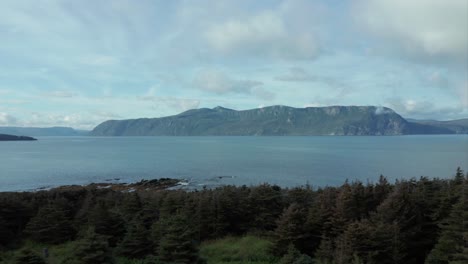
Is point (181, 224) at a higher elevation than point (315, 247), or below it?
higher

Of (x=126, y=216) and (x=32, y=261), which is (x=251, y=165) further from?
(x=32, y=261)

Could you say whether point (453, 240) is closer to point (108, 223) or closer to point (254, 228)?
point (254, 228)

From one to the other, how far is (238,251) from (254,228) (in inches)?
212

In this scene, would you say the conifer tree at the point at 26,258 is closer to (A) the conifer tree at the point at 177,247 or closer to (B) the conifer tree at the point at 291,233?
(A) the conifer tree at the point at 177,247

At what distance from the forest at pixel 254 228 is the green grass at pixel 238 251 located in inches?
2.7

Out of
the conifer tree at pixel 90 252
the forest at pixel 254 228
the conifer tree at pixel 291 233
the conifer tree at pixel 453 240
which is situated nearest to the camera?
the conifer tree at pixel 90 252

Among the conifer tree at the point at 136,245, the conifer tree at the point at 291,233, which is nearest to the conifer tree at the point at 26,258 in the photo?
the conifer tree at the point at 136,245

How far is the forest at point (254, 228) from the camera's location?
17.8m

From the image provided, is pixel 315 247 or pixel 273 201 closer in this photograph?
pixel 315 247

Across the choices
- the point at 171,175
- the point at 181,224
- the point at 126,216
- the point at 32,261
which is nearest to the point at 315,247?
the point at 181,224

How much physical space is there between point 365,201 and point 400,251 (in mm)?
5722

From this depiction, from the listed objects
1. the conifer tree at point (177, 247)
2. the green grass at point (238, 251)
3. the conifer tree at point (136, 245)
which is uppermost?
the conifer tree at point (177, 247)

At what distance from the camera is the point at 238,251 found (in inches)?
923

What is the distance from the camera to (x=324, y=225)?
23.4 m
